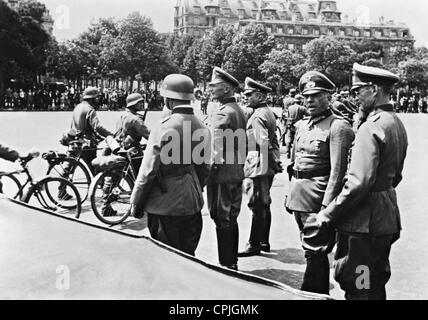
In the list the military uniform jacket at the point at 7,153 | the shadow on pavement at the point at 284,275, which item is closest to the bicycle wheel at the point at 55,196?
the military uniform jacket at the point at 7,153

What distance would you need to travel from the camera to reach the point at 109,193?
7.53m

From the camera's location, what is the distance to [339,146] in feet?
14.2

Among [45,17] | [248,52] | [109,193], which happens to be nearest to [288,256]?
[109,193]

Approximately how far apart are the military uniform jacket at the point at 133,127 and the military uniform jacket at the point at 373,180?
470cm

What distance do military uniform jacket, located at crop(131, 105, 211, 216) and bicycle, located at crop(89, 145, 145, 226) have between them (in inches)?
129

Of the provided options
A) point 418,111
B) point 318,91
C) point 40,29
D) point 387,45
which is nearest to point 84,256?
point 318,91

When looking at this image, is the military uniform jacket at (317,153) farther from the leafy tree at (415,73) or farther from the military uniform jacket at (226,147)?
the leafy tree at (415,73)

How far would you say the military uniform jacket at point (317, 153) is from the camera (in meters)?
4.37

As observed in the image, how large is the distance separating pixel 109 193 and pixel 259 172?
2.37 meters

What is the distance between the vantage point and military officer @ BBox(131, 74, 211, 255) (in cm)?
412

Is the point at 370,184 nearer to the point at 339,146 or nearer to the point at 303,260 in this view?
the point at 339,146

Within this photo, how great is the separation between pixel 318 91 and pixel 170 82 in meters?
1.23

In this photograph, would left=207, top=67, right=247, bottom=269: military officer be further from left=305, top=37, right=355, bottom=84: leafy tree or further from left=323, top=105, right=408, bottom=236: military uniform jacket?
left=305, top=37, right=355, bottom=84: leafy tree

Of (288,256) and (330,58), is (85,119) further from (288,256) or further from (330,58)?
(330,58)
